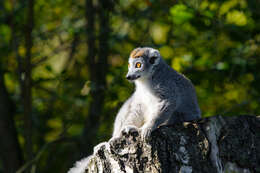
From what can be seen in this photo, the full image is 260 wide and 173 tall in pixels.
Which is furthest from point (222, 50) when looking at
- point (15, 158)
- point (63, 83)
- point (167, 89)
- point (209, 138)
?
point (15, 158)

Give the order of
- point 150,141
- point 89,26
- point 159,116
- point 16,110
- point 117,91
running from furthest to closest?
point 89,26 < point 16,110 < point 117,91 < point 159,116 < point 150,141

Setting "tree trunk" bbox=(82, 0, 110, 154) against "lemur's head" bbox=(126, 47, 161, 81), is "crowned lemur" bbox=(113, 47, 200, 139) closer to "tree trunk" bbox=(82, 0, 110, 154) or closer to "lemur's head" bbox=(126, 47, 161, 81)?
"lemur's head" bbox=(126, 47, 161, 81)

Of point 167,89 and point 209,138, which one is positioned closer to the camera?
point 209,138

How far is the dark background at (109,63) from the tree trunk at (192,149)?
2.03 m

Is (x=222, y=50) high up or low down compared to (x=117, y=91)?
up

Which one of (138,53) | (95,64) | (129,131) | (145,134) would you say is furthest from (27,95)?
(145,134)

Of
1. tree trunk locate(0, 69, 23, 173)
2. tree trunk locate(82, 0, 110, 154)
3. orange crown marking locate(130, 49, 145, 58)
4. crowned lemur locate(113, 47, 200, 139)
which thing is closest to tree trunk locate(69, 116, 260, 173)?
crowned lemur locate(113, 47, 200, 139)

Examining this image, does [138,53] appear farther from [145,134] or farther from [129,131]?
[145,134]

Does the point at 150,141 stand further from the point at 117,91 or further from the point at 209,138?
the point at 117,91

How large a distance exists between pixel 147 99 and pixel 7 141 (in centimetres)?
319

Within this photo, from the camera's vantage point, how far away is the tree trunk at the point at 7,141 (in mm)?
6449

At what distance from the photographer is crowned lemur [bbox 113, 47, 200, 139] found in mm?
4371

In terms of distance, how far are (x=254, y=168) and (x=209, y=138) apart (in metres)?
0.48

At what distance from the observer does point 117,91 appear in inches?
236
